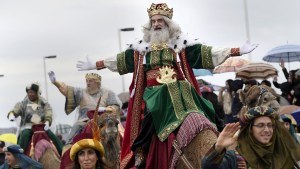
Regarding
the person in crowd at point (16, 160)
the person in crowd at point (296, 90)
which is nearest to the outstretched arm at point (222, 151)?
the person in crowd at point (16, 160)

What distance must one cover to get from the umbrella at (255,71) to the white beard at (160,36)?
5194 mm

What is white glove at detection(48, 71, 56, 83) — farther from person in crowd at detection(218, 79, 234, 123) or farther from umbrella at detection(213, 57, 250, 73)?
umbrella at detection(213, 57, 250, 73)

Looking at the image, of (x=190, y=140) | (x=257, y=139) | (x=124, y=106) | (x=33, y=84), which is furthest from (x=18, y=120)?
(x=257, y=139)

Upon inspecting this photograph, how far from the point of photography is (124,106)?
17.0m

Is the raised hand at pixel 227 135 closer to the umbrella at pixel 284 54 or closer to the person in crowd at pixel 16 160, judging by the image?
the person in crowd at pixel 16 160

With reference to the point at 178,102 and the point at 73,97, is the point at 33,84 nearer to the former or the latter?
the point at 73,97

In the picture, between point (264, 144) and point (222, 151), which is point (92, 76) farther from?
point (222, 151)

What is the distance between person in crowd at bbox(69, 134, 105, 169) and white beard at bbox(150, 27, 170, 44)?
7.96ft

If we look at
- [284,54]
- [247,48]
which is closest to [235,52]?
[247,48]

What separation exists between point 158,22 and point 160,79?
0.77 metres

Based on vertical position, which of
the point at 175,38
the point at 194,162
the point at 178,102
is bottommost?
the point at 194,162

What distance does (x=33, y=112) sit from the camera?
43.6 feet

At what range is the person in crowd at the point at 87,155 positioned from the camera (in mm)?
→ 7219

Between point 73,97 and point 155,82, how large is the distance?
11.9 feet
